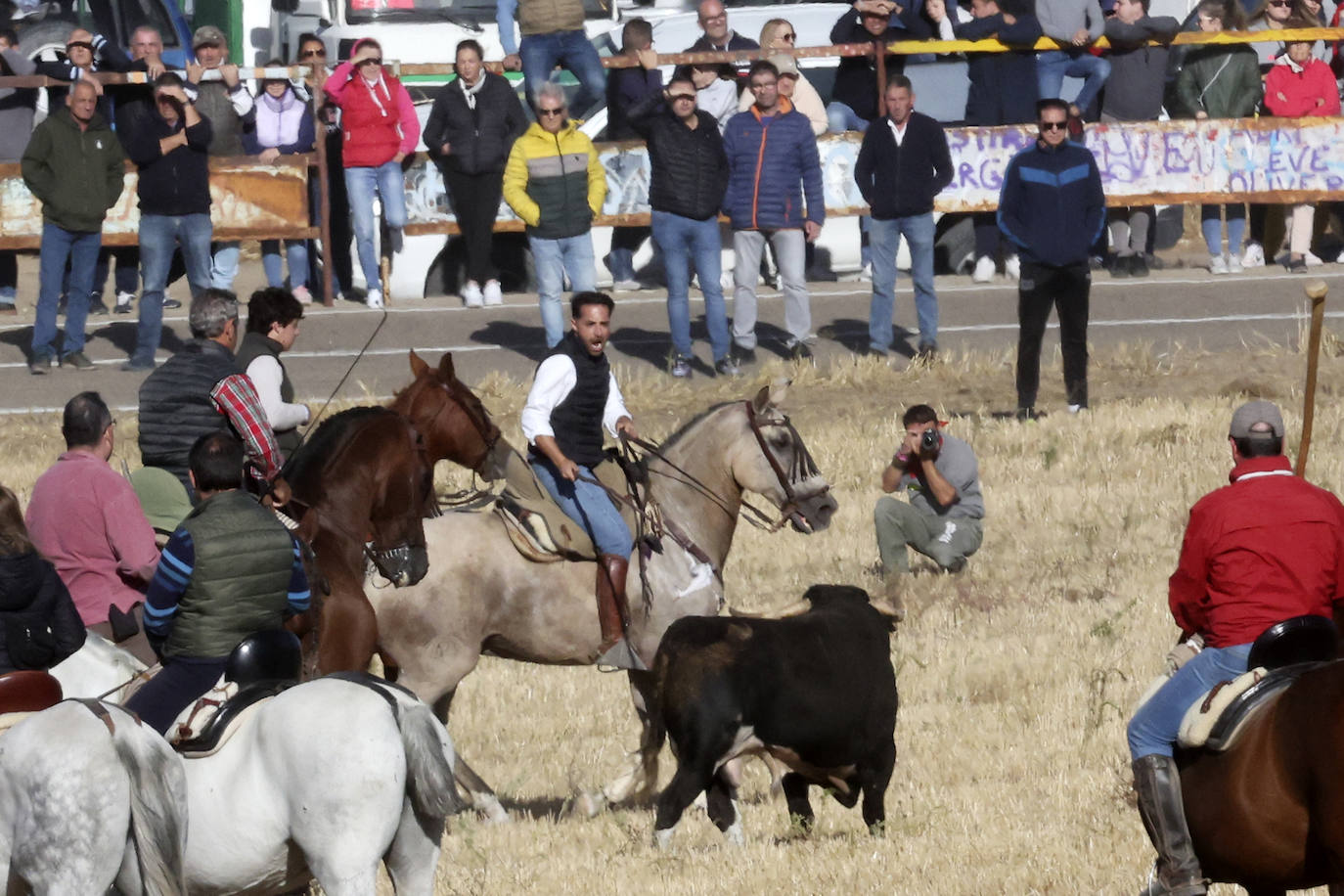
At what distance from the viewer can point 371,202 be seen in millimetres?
21500

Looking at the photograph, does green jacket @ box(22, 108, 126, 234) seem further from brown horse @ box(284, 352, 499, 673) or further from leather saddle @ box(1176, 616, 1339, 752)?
leather saddle @ box(1176, 616, 1339, 752)

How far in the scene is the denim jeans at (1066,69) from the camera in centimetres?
2277

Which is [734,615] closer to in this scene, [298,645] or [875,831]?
[875,831]

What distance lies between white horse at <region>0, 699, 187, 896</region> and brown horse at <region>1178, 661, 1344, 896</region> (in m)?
3.50

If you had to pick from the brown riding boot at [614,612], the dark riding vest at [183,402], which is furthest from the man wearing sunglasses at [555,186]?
the dark riding vest at [183,402]

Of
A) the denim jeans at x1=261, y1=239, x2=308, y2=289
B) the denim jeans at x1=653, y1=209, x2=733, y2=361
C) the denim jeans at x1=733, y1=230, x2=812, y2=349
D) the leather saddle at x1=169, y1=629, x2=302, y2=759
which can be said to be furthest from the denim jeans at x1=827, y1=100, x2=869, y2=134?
the leather saddle at x1=169, y1=629, x2=302, y2=759

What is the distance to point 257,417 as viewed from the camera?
33.2ft

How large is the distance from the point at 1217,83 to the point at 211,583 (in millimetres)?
17603

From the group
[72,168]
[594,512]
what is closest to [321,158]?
[72,168]

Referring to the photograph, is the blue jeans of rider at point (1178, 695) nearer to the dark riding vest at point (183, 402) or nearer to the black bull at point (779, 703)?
the black bull at point (779, 703)

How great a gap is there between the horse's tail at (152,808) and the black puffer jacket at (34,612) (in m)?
0.86

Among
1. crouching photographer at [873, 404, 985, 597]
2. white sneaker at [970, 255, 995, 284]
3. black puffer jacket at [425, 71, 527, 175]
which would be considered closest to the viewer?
crouching photographer at [873, 404, 985, 597]

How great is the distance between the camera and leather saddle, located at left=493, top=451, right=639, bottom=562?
11.4 metres

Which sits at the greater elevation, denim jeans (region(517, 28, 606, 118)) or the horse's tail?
denim jeans (region(517, 28, 606, 118))
